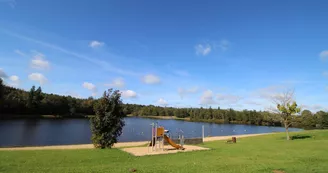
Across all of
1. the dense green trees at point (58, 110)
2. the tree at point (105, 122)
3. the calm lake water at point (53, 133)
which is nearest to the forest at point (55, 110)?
the dense green trees at point (58, 110)

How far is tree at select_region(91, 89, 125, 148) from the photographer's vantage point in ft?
63.5

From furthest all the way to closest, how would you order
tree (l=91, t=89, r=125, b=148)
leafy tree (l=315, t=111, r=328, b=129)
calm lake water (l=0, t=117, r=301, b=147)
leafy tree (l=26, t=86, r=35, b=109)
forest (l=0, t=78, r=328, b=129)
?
1. leafy tree (l=26, t=86, r=35, b=109)
2. forest (l=0, t=78, r=328, b=129)
3. leafy tree (l=315, t=111, r=328, b=129)
4. calm lake water (l=0, t=117, r=301, b=147)
5. tree (l=91, t=89, r=125, b=148)

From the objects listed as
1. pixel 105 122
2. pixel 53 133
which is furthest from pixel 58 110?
pixel 105 122

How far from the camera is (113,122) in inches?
775

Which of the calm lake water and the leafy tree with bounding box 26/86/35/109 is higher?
the leafy tree with bounding box 26/86/35/109

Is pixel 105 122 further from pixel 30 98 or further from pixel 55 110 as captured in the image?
pixel 55 110

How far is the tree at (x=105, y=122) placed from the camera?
19359 mm

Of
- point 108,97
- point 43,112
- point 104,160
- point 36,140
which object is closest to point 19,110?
point 43,112

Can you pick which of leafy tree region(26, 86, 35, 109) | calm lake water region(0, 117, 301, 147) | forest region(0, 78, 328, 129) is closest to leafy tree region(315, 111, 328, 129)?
forest region(0, 78, 328, 129)

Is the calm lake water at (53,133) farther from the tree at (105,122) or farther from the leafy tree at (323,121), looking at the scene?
the leafy tree at (323,121)

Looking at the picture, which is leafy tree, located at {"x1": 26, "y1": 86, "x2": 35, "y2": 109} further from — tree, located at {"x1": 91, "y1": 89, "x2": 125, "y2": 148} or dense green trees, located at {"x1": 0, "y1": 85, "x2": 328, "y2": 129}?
tree, located at {"x1": 91, "y1": 89, "x2": 125, "y2": 148}

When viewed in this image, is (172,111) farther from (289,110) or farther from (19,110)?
(289,110)

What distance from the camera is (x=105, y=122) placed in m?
19.3

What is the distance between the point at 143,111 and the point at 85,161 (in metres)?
177
